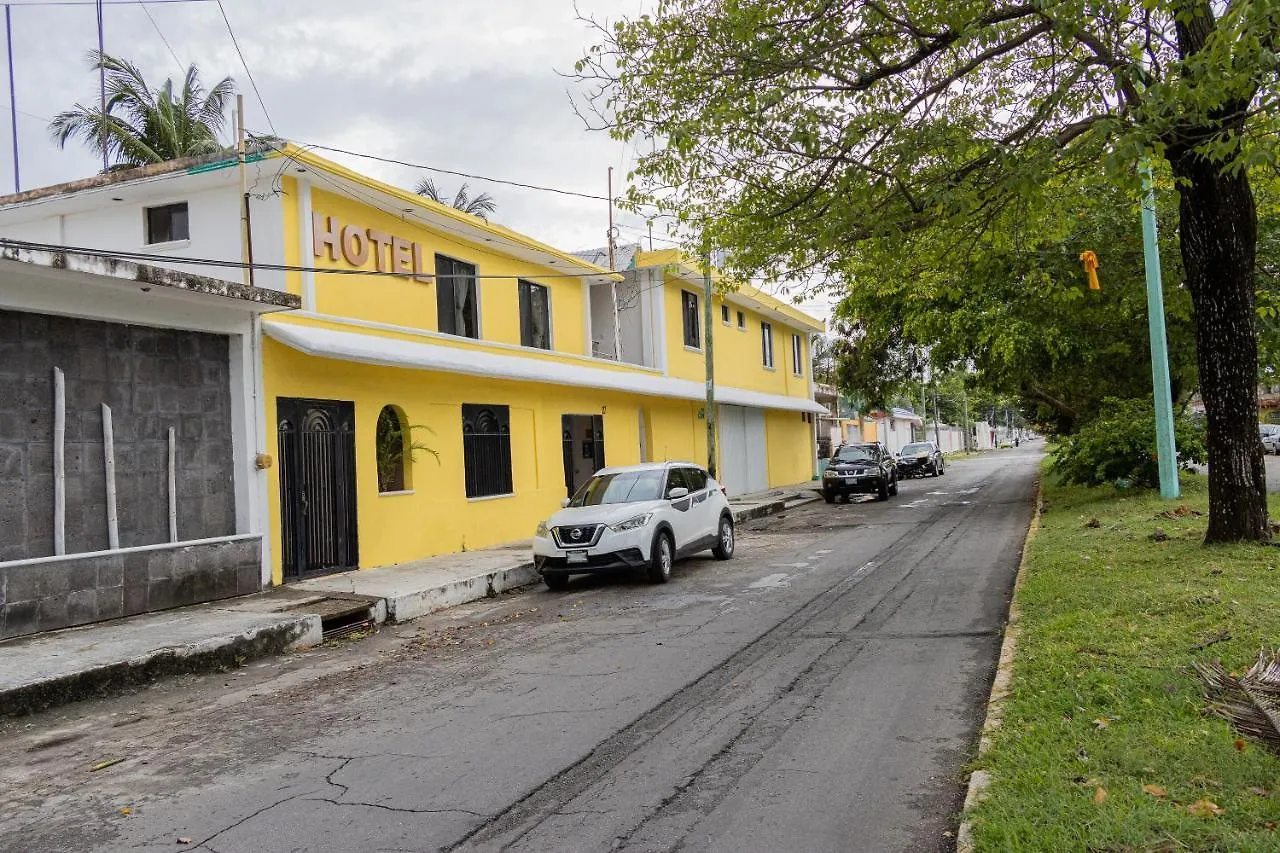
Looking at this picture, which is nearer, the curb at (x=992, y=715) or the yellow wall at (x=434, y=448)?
the curb at (x=992, y=715)

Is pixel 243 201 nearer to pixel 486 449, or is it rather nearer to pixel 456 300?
pixel 456 300

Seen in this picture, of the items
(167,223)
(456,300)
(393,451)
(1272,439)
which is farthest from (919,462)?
(167,223)

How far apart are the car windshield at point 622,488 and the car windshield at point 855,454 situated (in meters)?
14.5

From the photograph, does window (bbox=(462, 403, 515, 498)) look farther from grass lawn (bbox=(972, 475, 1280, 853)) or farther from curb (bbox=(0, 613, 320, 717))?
grass lawn (bbox=(972, 475, 1280, 853))

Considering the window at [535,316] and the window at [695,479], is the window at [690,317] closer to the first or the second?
the window at [535,316]

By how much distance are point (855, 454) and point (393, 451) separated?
16.3 meters

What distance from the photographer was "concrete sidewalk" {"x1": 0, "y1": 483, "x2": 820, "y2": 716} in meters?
7.56

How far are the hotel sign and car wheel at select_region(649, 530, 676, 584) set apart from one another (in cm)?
539

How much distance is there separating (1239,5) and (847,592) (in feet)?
21.8

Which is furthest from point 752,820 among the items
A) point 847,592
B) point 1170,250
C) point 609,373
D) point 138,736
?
point 609,373

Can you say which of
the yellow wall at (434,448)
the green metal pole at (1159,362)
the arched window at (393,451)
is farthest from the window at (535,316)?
the green metal pole at (1159,362)

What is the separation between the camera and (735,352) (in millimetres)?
29281

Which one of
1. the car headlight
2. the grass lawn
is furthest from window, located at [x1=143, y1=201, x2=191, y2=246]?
the grass lawn

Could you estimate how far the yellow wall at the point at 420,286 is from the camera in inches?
530
